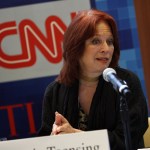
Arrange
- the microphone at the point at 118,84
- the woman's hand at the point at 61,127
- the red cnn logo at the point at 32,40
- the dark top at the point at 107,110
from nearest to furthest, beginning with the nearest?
the microphone at the point at 118,84 < the woman's hand at the point at 61,127 < the dark top at the point at 107,110 < the red cnn logo at the point at 32,40

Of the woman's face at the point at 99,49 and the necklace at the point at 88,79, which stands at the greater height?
the woman's face at the point at 99,49

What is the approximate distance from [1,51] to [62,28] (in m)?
0.51

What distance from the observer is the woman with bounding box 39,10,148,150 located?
74.4 inches

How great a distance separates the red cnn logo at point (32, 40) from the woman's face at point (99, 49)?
1.08 m

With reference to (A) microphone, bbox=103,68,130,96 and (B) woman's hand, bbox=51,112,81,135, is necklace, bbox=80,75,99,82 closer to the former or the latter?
(B) woman's hand, bbox=51,112,81,135

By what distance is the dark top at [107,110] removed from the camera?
1852 mm

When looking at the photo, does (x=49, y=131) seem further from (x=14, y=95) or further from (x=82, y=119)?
(x=14, y=95)

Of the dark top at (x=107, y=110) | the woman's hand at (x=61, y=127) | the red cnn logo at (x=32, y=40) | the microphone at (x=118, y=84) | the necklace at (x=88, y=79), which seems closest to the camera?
the microphone at (x=118, y=84)

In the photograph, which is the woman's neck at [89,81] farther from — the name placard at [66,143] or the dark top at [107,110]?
the name placard at [66,143]

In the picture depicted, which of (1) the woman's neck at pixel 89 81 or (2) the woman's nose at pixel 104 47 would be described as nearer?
(2) the woman's nose at pixel 104 47

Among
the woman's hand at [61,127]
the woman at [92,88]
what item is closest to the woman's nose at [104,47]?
the woman at [92,88]

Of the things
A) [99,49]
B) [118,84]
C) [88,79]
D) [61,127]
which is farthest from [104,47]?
[118,84]

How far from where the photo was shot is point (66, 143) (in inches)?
48.7

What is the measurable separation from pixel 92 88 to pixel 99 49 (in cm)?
24
